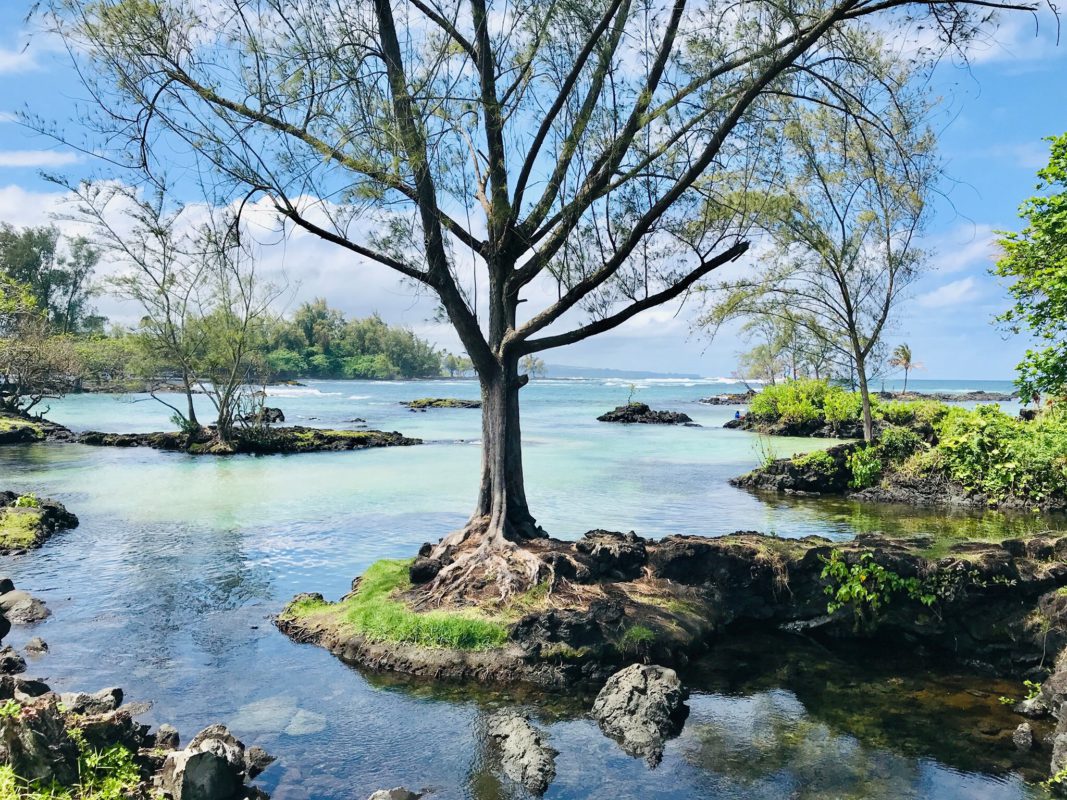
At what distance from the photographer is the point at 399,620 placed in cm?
883

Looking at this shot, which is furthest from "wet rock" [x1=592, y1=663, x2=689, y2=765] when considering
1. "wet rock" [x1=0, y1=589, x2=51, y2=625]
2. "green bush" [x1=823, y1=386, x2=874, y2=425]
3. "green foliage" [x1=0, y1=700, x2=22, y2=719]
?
"green bush" [x1=823, y1=386, x2=874, y2=425]

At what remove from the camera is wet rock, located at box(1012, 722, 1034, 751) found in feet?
20.9

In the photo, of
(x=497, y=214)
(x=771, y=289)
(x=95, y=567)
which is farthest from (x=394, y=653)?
(x=771, y=289)

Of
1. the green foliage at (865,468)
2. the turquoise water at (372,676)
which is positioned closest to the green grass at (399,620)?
the turquoise water at (372,676)

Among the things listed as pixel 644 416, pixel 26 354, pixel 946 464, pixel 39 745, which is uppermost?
pixel 26 354

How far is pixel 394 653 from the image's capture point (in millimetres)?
8383

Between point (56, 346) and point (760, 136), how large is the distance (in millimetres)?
38126

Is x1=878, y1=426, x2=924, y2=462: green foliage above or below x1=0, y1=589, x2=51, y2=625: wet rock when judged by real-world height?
above

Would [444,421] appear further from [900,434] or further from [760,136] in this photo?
[760,136]

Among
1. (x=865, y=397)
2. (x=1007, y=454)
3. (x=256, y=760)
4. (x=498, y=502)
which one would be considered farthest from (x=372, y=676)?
(x=865, y=397)

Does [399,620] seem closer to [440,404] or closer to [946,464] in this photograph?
[946,464]

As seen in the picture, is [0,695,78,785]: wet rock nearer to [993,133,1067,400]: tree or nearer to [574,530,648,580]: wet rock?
[574,530,648,580]: wet rock

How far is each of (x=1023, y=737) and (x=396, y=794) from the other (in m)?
5.17

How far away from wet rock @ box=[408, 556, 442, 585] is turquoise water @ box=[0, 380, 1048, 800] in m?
1.69
